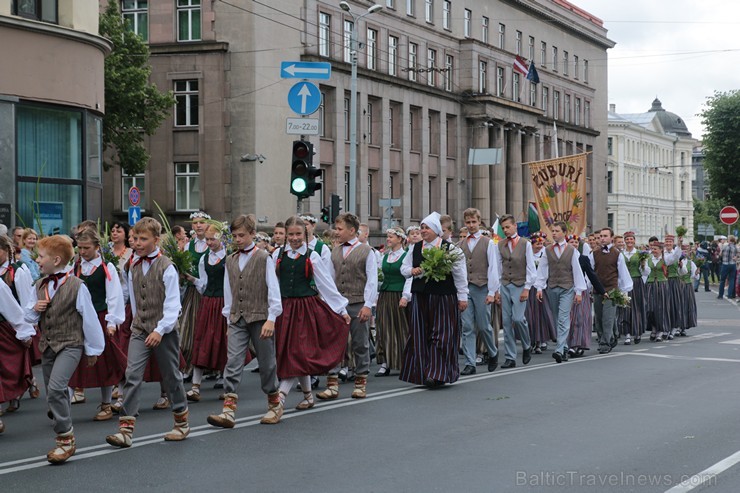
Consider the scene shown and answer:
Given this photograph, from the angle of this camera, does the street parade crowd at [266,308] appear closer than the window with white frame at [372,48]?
Yes

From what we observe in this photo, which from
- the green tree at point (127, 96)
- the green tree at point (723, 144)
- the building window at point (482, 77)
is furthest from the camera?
the green tree at point (723, 144)

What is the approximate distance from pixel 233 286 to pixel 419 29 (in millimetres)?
45972

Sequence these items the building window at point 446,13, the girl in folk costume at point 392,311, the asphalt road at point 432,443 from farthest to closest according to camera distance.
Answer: the building window at point 446,13 → the girl in folk costume at point 392,311 → the asphalt road at point 432,443

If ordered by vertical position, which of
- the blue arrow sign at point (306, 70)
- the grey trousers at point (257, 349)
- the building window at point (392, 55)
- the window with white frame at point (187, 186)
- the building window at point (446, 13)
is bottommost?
Answer: the grey trousers at point (257, 349)

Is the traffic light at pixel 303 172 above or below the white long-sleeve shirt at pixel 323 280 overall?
above

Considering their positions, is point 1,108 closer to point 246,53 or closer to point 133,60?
point 133,60

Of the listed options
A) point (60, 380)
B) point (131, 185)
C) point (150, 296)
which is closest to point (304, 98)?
point (150, 296)

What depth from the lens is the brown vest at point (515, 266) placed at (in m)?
16.5

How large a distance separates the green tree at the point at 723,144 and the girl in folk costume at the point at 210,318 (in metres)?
55.4

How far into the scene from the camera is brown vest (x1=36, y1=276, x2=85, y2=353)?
8.88m

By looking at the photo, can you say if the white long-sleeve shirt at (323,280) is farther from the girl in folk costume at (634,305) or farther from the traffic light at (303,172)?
the girl in folk costume at (634,305)

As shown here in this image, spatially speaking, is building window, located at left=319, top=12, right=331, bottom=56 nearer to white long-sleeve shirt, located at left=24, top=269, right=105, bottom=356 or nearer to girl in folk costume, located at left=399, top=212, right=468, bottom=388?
girl in folk costume, located at left=399, top=212, right=468, bottom=388

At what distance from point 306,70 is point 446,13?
40997 millimetres

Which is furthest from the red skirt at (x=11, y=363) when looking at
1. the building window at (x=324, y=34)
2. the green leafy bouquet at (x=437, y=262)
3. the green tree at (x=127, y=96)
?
the building window at (x=324, y=34)
